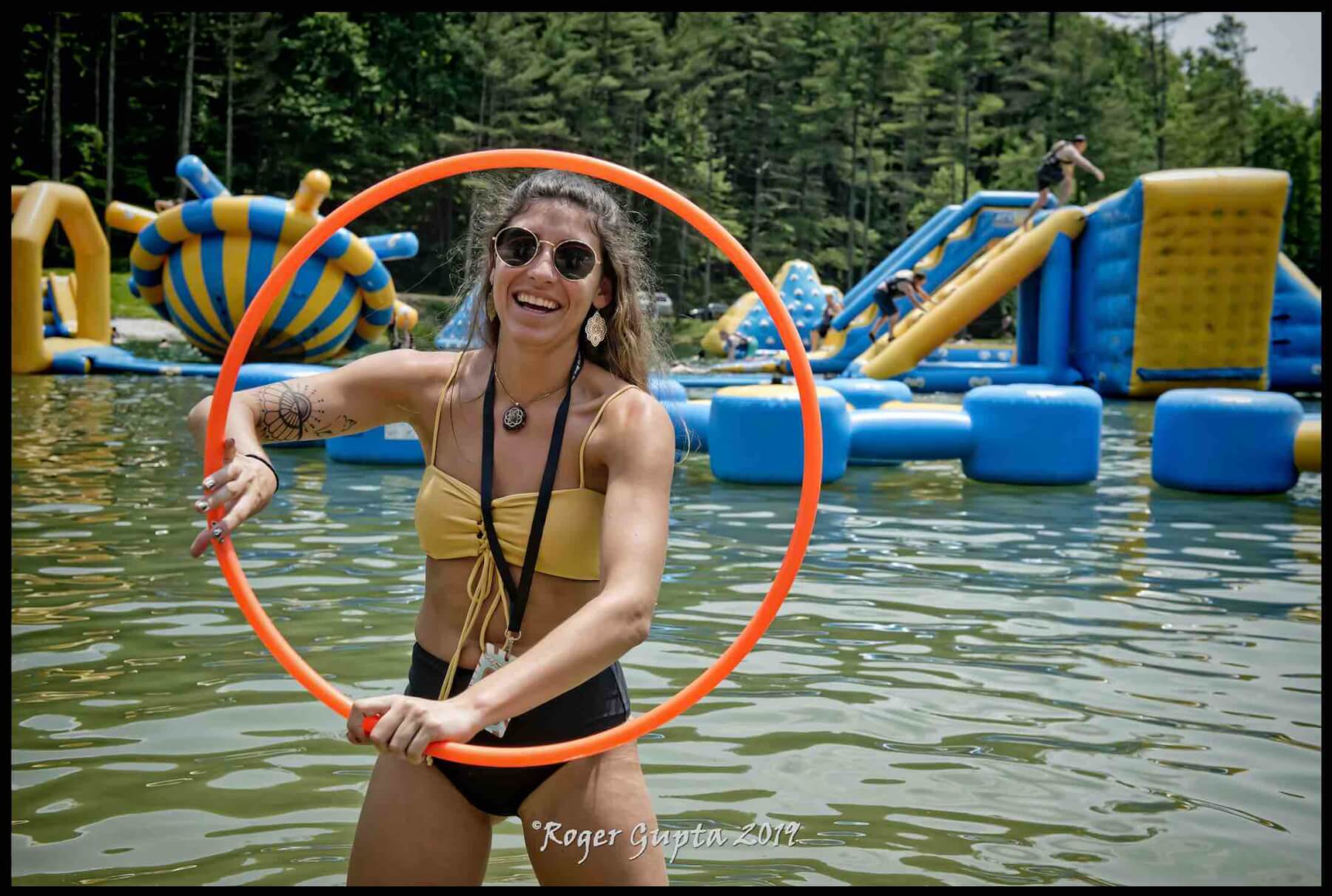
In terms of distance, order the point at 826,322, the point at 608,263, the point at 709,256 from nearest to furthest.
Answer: the point at 608,263 < the point at 826,322 < the point at 709,256

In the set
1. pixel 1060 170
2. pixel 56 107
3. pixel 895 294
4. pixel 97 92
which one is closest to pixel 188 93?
pixel 56 107

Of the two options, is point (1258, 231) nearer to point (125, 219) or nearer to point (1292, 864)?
point (1292, 864)

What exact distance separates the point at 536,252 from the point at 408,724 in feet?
3.02

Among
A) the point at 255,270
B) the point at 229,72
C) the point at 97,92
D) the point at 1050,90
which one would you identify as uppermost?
the point at 1050,90

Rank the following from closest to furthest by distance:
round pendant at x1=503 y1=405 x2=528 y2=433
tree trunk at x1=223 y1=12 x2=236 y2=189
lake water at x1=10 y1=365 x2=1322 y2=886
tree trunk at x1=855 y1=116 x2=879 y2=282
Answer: round pendant at x1=503 y1=405 x2=528 y2=433, lake water at x1=10 y1=365 x2=1322 y2=886, tree trunk at x1=223 y1=12 x2=236 y2=189, tree trunk at x1=855 y1=116 x2=879 y2=282

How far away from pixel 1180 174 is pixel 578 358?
46.4 ft

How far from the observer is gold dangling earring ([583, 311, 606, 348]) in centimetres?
245

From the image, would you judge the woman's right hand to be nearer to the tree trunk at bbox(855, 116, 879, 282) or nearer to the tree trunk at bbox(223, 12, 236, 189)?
the tree trunk at bbox(223, 12, 236, 189)

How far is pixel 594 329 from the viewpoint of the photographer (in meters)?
2.45

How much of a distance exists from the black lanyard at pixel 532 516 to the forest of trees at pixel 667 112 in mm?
34165

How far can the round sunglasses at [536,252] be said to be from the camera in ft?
7.57

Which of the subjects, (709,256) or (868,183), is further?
(868,183)

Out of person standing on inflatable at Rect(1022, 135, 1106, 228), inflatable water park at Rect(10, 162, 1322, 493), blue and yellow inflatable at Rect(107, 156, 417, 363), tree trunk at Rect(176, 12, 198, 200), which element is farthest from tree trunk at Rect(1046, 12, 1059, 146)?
blue and yellow inflatable at Rect(107, 156, 417, 363)

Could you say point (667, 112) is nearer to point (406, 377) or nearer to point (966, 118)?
point (966, 118)
